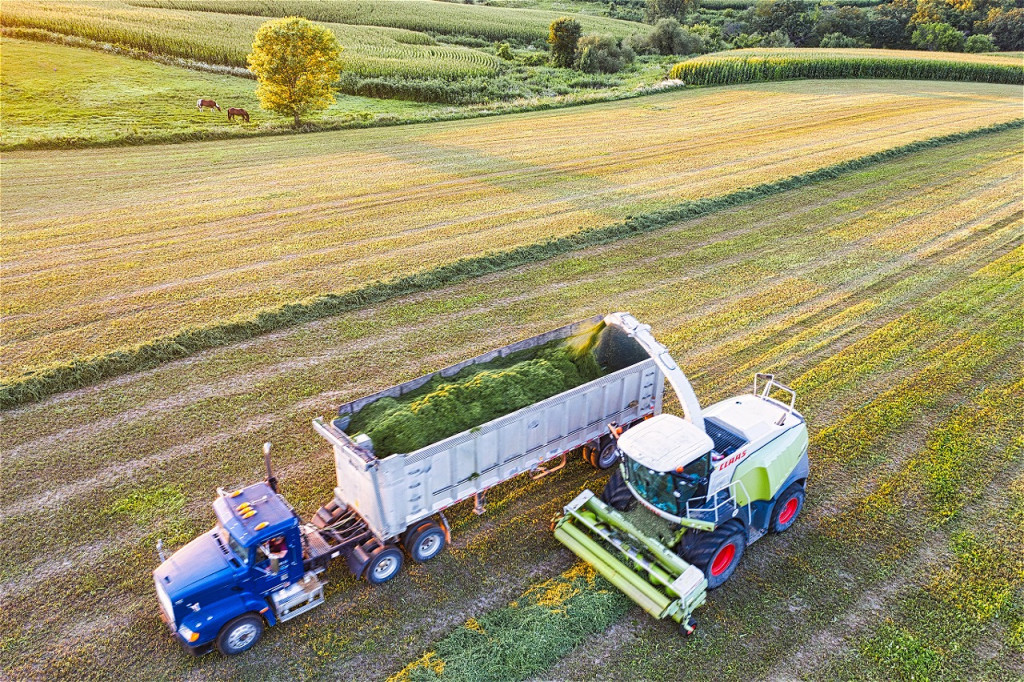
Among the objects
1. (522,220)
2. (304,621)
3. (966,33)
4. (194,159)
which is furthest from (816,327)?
(966,33)

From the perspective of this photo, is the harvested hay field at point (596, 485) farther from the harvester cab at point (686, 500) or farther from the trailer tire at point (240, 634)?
the harvester cab at point (686, 500)

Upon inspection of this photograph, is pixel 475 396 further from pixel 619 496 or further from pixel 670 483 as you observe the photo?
pixel 670 483

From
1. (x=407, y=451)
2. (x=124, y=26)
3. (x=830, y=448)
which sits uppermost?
(x=124, y=26)

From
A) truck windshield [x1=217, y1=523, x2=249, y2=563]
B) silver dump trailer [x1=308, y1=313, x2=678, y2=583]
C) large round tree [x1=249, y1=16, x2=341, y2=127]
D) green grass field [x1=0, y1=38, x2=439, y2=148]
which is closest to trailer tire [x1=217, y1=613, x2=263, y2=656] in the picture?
truck windshield [x1=217, y1=523, x2=249, y2=563]

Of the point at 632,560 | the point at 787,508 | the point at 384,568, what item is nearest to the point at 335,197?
the point at 384,568

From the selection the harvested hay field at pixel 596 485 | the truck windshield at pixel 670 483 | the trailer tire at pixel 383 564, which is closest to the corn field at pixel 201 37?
the harvested hay field at pixel 596 485

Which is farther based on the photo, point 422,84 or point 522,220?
point 422,84

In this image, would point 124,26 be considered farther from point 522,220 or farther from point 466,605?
point 466,605
